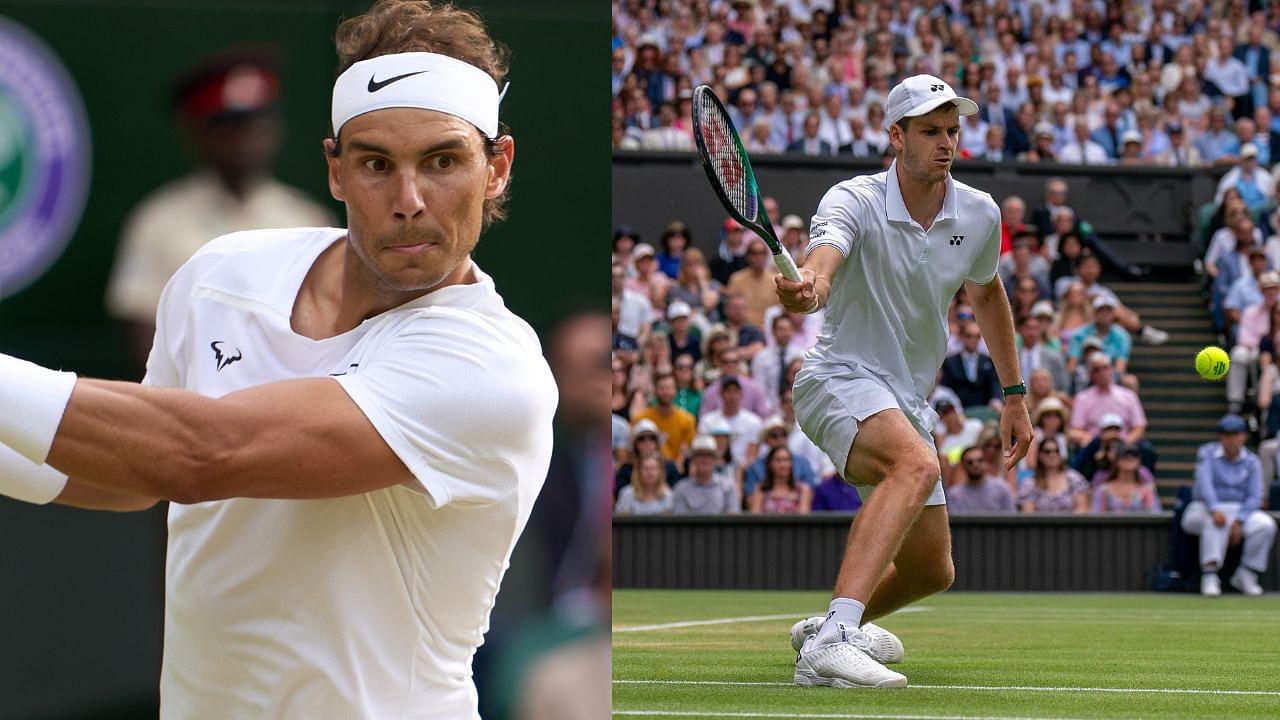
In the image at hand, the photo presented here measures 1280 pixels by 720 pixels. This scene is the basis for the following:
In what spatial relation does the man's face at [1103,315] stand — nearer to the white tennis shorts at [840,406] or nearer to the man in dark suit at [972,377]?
the man in dark suit at [972,377]

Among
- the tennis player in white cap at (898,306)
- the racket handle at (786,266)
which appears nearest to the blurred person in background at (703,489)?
the tennis player in white cap at (898,306)

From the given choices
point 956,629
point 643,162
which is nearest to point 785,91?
point 643,162

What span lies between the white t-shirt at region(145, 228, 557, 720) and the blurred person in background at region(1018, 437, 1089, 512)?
1157 centimetres

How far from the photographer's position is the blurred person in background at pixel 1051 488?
44.6 feet

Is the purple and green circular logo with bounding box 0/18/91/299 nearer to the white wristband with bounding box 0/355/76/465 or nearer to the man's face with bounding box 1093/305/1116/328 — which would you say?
the white wristband with bounding box 0/355/76/465

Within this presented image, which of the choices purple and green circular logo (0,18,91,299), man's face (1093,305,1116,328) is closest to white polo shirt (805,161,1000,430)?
purple and green circular logo (0,18,91,299)

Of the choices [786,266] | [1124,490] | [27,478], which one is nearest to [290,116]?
[27,478]

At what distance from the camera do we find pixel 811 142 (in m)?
17.8

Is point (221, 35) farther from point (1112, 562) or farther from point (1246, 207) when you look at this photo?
point (1246, 207)

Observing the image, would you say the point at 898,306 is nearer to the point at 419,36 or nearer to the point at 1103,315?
the point at 419,36

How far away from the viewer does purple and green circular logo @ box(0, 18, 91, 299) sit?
8.52ft

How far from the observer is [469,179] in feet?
7.76

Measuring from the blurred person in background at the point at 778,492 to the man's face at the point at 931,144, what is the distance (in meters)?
7.02

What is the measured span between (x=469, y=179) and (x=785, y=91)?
54.2ft
